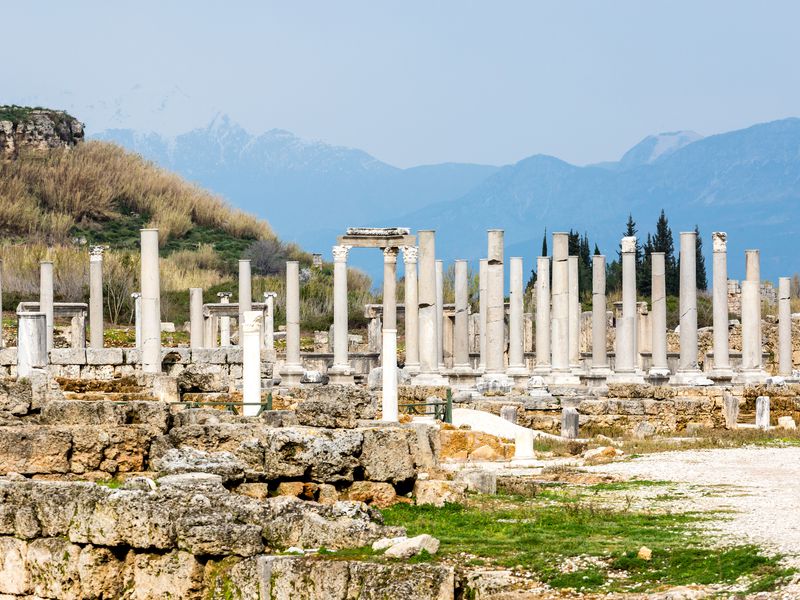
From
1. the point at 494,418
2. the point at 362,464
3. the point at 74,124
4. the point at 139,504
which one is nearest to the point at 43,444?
the point at 362,464

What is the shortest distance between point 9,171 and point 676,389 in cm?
5674

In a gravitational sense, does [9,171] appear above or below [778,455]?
above

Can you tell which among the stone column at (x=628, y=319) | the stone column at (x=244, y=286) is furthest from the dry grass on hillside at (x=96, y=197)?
the stone column at (x=628, y=319)

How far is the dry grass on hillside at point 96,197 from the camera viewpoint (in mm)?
80000

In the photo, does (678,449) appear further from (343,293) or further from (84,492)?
(343,293)

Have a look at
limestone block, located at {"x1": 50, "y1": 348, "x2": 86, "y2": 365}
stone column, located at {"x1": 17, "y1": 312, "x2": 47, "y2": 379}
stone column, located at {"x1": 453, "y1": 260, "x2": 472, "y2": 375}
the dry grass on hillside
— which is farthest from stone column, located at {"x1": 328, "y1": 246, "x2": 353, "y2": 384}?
the dry grass on hillside

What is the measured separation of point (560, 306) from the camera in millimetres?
41906

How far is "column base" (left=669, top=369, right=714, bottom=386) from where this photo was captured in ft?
124

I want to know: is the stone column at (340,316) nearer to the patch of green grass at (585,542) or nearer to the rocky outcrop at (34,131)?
the patch of green grass at (585,542)

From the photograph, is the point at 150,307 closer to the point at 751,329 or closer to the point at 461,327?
the point at 461,327

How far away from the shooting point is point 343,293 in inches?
1698

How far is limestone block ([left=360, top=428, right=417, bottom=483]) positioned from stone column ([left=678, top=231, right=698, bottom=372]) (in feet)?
71.8

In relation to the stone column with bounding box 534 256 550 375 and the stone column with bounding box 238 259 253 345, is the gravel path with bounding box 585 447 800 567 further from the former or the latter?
the stone column with bounding box 238 259 253 345

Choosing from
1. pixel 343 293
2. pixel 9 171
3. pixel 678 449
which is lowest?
pixel 678 449
